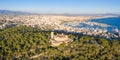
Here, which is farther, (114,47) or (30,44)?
(30,44)

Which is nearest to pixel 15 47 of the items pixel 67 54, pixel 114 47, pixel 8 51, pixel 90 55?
pixel 8 51

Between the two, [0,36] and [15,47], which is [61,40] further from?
[0,36]

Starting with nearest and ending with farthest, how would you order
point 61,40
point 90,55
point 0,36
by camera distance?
point 90,55 → point 61,40 → point 0,36

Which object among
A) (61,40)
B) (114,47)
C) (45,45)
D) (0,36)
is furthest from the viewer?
(0,36)

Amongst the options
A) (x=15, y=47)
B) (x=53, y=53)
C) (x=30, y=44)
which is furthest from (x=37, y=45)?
(x=53, y=53)

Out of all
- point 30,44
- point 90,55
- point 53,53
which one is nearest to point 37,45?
point 30,44

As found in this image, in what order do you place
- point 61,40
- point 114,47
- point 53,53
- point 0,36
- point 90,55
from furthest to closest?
point 0,36 → point 61,40 → point 114,47 → point 53,53 → point 90,55

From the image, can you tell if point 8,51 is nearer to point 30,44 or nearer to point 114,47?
point 30,44

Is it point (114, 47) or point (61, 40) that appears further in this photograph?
point (61, 40)

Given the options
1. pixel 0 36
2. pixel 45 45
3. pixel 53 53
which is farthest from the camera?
pixel 0 36
